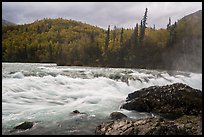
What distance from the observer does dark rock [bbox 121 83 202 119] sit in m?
→ 12.6

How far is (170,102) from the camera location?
1323cm

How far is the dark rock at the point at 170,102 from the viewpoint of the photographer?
12625 mm

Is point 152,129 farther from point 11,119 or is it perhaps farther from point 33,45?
point 33,45

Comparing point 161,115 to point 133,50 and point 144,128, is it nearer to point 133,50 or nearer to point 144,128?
point 144,128

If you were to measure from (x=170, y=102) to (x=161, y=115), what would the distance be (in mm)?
1232

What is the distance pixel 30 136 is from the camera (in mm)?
8992

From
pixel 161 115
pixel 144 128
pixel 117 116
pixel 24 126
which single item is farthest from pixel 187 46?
pixel 24 126

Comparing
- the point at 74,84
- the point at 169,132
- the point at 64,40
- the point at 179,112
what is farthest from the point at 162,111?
the point at 64,40

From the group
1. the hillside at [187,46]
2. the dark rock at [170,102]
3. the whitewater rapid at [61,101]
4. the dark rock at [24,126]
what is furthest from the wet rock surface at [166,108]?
the hillside at [187,46]

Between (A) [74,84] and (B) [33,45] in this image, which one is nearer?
(A) [74,84]

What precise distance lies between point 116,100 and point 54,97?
3.68 metres

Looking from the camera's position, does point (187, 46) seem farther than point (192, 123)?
Yes

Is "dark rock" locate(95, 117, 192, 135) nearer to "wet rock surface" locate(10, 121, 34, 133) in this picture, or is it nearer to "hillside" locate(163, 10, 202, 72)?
"wet rock surface" locate(10, 121, 34, 133)

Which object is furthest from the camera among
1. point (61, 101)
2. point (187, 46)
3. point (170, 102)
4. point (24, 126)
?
point (187, 46)
